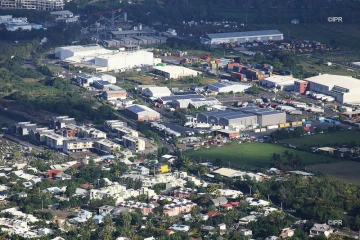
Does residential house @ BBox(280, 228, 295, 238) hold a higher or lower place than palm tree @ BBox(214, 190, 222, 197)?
higher

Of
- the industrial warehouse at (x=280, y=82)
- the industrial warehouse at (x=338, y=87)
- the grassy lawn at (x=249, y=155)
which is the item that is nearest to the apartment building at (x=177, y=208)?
the grassy lawn at (x=249, y=155)

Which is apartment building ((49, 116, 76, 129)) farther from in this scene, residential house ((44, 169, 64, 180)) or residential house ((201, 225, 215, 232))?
residential house ((201, 225, 215, 232))

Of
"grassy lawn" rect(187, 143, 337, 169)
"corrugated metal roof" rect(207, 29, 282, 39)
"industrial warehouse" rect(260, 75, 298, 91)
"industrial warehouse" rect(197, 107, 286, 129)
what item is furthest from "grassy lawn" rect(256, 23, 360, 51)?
"grassy lawn" rect(187, 143, 337, 169)

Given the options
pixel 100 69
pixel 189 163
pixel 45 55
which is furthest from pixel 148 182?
pixel 45 55

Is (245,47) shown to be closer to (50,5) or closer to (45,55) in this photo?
(45,55)

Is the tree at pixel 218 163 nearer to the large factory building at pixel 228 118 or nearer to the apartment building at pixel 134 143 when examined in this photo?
the apartment building at pixel 134 143
